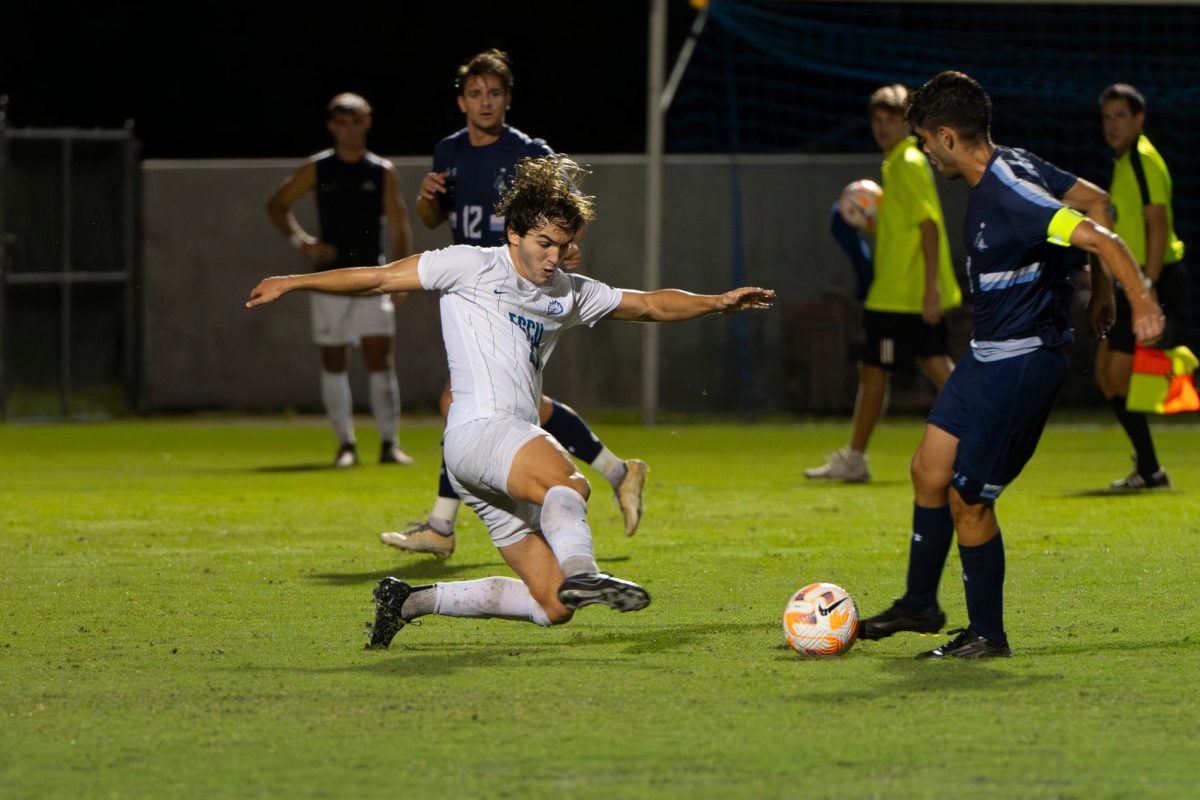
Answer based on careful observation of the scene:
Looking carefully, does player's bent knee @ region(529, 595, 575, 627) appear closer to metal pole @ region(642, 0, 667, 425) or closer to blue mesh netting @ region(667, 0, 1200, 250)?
metal pole @ region(642, 0, 667, 425)

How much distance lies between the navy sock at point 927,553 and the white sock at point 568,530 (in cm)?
113

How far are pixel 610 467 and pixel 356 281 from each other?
8.49 feet

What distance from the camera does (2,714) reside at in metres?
5.52

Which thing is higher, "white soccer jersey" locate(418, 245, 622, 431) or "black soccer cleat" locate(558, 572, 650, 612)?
"white soccer jersey" locate(418, 245, 622, 431)

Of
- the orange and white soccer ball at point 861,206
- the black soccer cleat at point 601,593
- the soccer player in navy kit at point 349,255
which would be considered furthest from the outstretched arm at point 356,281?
the soccer player in navy kit at point 349,255

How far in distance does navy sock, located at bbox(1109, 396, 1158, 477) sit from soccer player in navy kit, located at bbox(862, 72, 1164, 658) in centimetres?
525

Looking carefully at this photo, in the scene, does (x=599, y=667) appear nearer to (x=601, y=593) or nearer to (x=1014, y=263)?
(x=601, y=593)

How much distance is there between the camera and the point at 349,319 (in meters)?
13.8

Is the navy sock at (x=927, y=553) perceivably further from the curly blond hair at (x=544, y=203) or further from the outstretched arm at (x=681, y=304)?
the curly blond hair at (x=544, y=203)

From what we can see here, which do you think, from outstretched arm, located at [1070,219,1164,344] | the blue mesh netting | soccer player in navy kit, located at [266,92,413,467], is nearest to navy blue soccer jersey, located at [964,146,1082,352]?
outstretched arm, located at [1070,219,1164,344]

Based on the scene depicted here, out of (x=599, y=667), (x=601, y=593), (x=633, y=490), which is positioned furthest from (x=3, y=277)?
(x=601, y=593)

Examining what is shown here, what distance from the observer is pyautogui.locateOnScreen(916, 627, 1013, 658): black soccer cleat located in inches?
247

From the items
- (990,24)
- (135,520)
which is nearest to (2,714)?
(135,520)

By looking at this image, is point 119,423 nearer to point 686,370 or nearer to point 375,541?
point 686,370
